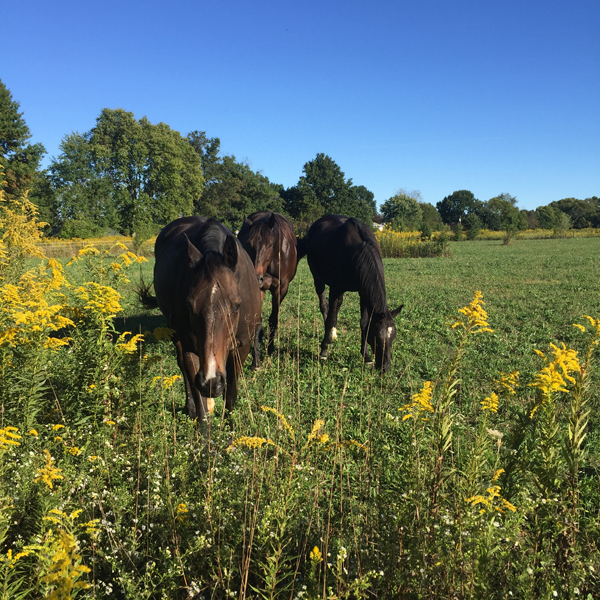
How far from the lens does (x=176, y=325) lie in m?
3.67

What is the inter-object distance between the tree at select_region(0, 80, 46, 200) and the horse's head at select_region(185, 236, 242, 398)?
42877 mm

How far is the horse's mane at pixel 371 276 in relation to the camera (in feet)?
17.7

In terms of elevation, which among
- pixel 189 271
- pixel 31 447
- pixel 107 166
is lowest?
pixel 31 447

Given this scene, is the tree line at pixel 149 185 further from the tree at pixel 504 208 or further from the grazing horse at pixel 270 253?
→ the grazing horse at pixel 270 253

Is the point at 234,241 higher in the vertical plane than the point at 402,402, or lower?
higher

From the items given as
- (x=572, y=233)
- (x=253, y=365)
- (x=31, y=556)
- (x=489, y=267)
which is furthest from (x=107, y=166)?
(x=572, y=233)

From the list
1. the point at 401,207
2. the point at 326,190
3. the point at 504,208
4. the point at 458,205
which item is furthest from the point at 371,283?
the point at 458,205

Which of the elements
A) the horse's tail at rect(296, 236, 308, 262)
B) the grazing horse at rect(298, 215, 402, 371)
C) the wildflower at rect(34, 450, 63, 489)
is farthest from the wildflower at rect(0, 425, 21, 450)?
the horse's tail at rect(296, 236, 308, 262)

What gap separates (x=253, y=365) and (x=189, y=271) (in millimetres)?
2933

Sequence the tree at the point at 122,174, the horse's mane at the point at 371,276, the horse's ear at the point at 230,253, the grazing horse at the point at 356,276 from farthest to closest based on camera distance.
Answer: the tree at the point at 122,174 → the horse's mane at the point at 371,276 → the grazing horse at the point at 356,276 → the horse's ear at the point at 230,253

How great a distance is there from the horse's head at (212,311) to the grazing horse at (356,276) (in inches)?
93.5

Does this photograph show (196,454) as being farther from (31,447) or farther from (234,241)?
(234,241)

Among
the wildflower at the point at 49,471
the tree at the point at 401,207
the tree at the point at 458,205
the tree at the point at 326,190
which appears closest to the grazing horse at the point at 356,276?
the wildflower at the point at 49,471

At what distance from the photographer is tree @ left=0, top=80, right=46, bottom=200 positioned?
36750mm
